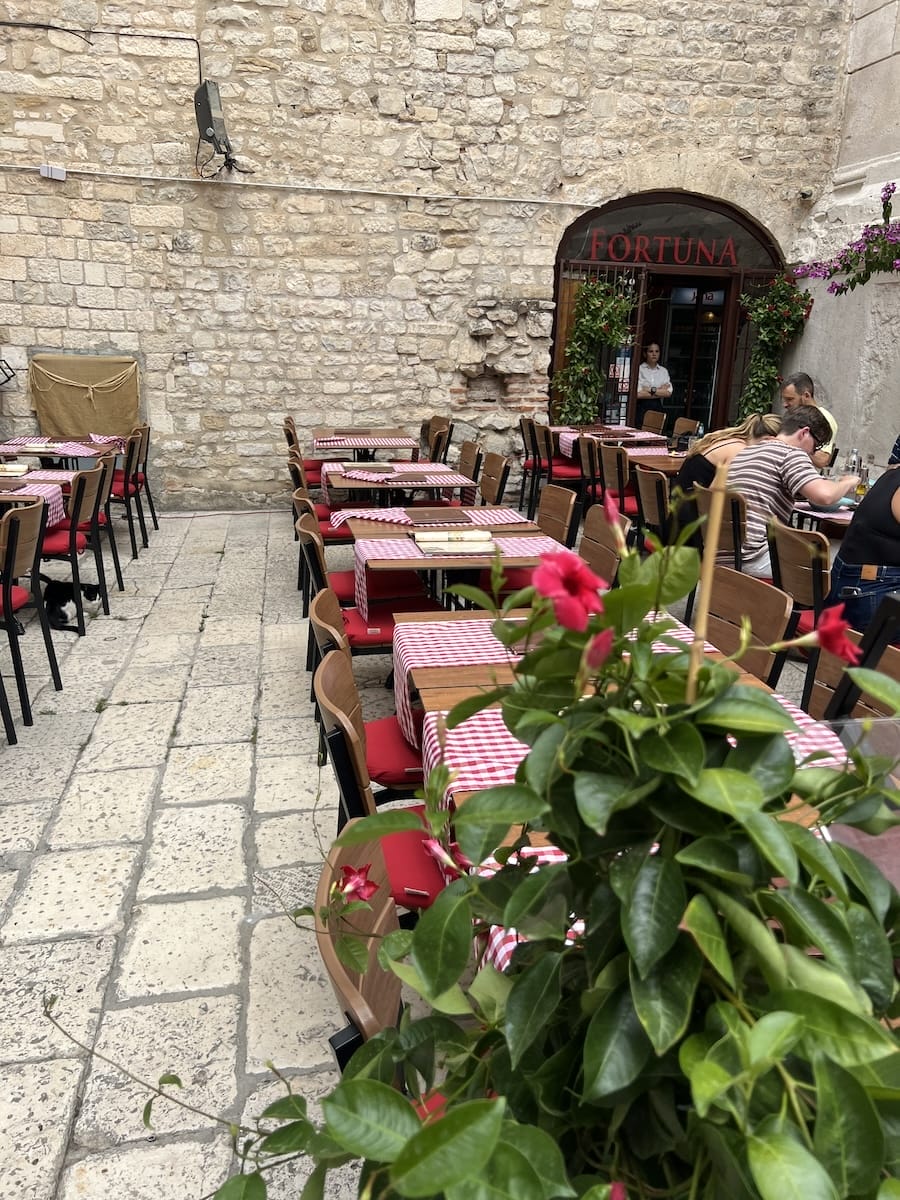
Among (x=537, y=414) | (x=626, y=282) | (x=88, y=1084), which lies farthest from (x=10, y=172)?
(x=88, y=1084)

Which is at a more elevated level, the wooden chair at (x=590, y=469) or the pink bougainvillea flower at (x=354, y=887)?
the pink bougainvillea flower at (x=354, y=887)

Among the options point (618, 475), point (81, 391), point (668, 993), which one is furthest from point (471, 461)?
point (668, 993)

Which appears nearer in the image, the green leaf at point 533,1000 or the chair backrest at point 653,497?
the green leaf at point 533,1000

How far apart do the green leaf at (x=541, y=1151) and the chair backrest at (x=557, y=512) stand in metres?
3.20

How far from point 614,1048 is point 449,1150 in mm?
130

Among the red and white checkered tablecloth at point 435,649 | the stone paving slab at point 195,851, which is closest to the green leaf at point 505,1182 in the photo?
the red and white checkered tablecloth at point 435,649

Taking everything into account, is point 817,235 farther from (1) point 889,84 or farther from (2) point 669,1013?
(2) point 669,1013

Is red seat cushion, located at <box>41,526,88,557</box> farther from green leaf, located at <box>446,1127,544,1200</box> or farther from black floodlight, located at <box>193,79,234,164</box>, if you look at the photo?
green leaf, located at <box>446,1127,544,1200</box>

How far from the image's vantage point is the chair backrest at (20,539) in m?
3.12

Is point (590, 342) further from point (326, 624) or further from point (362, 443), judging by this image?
point (326, 624)

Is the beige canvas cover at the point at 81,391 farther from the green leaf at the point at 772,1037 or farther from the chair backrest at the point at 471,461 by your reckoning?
the green leaf at the point at 772,1037

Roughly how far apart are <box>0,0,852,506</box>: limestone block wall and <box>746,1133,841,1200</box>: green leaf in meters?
7.46

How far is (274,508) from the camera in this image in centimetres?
768

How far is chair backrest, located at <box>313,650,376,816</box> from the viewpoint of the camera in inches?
62.1
